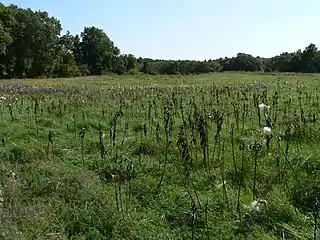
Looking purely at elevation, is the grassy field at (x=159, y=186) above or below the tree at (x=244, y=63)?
above

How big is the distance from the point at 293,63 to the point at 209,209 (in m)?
58.2

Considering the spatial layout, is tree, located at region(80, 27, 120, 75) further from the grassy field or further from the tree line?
the grassy field

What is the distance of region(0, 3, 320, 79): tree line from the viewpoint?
4706 centimetres

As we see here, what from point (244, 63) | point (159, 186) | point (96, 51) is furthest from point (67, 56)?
point (159, 186)

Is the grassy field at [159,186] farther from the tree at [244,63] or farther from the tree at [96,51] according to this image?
the tree at [96,51]

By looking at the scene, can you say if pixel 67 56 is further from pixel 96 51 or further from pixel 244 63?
pixel 244 63

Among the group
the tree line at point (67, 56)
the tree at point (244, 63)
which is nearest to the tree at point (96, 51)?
the tree line at point (67, 56)

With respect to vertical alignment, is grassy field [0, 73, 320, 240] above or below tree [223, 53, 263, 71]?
above

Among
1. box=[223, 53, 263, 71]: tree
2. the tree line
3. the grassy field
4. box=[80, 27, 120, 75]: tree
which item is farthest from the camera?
box=[80, 27, 120, 75]: tree

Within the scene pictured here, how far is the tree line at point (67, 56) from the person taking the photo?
4706 cm

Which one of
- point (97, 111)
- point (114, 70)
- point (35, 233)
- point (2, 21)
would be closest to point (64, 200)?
point (35, 233)

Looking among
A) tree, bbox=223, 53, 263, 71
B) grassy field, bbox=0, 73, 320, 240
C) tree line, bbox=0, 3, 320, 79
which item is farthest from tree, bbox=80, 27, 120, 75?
grassy field, bbox=0, 73, 320, 240

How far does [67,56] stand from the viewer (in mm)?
60875

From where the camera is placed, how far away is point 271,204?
4.73 meters
